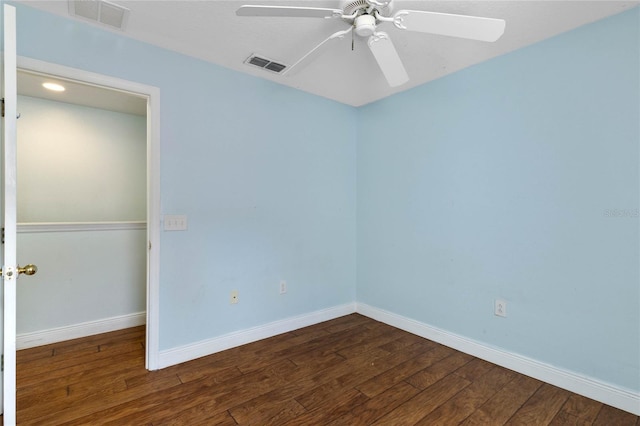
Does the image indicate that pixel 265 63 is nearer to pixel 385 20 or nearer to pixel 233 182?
pixel 233 182

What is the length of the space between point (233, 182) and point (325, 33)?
4.49 feet

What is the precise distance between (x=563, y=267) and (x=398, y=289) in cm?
141

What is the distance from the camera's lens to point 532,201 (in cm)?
221

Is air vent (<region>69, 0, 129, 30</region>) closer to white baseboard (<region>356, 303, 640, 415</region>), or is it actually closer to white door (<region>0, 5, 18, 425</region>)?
white door (<region>0, 5, 18, 425</region>)

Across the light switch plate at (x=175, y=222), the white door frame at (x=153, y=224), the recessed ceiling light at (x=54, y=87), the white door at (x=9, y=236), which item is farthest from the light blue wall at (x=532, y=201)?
the recessed ceiling light at (x=54, y=87)

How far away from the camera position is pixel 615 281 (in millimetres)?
1879

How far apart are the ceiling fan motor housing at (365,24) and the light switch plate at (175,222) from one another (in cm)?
180

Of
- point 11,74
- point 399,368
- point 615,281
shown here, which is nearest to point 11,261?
point 11,74

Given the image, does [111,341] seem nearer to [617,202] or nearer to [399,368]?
[399,368]

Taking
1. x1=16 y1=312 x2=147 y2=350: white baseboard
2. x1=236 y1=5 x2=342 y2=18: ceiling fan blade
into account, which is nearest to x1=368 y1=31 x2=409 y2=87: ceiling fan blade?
x1=236 y1=5 x2=342 y2=18: ceiling fan blade

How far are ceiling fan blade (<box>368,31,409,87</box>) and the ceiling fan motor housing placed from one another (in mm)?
37

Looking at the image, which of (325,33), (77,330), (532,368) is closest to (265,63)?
(325,33)

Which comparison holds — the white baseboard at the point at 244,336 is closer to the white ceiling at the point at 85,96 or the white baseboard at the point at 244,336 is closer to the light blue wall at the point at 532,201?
the light blue wall at the point at 532,201

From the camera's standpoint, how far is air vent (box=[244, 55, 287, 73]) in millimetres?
2391
